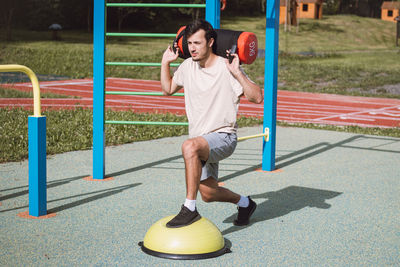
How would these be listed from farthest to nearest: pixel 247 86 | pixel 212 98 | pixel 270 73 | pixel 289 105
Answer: pixel 289 105, pixel 270 73, pixel 212 98, pixel 247 86

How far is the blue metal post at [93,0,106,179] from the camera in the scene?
5.93 m

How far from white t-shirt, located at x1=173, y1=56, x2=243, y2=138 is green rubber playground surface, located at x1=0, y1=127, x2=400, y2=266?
0.84 meters

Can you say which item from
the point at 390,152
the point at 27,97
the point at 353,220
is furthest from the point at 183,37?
the point at 27,97

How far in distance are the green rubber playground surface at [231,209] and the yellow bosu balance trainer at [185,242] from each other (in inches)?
2.3

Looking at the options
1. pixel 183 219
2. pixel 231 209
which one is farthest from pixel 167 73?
pixel 231 209

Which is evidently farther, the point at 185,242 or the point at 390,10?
the point at 390,10

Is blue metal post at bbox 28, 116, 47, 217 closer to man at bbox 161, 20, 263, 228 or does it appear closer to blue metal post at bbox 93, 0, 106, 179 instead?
man at bbox 161, 20, 263, 228

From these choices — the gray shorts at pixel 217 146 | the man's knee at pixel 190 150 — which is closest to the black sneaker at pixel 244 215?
the gray shorts at pixel 217 146

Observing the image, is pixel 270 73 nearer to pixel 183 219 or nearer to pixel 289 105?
pixel 183 219

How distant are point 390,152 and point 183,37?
486cm

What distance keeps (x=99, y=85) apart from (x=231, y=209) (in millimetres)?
1994

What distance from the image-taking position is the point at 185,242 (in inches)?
148

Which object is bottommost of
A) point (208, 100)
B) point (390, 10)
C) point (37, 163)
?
point (37, 163)

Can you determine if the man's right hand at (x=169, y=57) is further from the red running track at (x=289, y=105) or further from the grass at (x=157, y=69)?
the red running track at (x=289, y=105)
